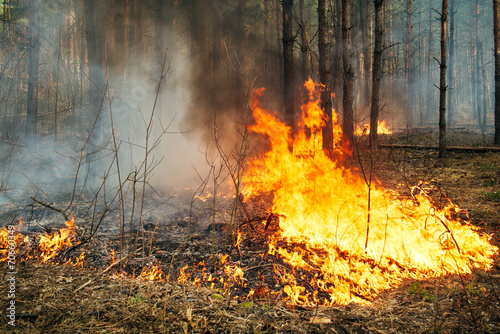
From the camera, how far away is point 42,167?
418 inches

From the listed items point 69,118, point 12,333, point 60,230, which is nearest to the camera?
point 12,333

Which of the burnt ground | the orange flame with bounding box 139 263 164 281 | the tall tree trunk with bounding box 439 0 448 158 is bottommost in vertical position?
the orange flame with bounding box 139 263 164 281

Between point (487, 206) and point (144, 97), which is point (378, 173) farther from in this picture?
point (144, 97)

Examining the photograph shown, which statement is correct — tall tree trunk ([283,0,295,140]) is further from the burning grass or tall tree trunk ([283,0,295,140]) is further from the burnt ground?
the burnt ground

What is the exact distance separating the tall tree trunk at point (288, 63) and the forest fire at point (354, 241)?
3.89 metres

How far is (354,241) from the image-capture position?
14.8ft

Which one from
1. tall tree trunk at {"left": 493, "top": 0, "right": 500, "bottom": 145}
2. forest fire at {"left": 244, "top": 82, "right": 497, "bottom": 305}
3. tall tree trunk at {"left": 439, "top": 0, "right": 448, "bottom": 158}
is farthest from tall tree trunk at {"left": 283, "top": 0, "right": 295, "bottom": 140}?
tall tree trunk at {"left": 493, "top": 0, "right": 500, "bottom": 145}

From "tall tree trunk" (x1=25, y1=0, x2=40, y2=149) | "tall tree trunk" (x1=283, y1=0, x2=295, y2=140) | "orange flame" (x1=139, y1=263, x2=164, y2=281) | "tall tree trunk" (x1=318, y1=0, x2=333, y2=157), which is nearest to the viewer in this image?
"orange flame" (x1=139, y1=263, x2=164, y2=281)

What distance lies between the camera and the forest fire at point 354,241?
12.1 ft

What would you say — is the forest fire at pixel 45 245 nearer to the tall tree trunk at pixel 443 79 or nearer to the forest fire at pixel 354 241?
the forest fire at pixel 354 241

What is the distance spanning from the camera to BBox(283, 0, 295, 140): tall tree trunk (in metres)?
10.4

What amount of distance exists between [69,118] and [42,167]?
10589 mm

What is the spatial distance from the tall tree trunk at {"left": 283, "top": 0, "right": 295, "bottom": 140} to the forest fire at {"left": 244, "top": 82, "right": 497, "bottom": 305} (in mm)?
3889

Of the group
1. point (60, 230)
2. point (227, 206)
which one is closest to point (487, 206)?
point (227, 206)
